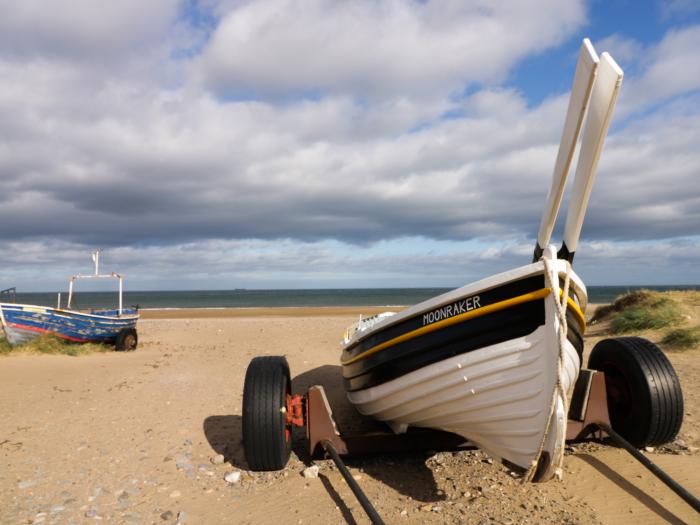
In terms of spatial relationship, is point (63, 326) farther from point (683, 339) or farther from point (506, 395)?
point (683, 339)

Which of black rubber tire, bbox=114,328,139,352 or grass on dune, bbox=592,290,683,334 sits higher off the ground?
grass on dune, bbox=592,290,683,334

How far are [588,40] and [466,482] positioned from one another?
3604 millimetres

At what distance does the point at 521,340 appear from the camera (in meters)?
3.62

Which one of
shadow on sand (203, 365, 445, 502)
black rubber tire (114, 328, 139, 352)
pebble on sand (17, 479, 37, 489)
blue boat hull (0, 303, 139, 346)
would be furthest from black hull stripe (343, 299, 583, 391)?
blue boat hull (0, 303, 139, 346)

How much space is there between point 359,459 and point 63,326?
36.7 ft

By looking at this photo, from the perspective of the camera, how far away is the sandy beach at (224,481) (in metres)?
3.79

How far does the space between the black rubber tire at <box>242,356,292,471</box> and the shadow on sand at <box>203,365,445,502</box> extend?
42 cm

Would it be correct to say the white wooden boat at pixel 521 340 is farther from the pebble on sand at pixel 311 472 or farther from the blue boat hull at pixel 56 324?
the blue boat hull at pixel 56 324

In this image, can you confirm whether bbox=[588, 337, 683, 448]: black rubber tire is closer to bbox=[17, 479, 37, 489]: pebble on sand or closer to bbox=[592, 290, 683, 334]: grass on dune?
bbox=[17, 479, 37, 489]: pebble on sand

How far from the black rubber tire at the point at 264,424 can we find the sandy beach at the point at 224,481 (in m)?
0.19

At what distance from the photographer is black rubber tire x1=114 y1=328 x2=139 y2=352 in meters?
13.3

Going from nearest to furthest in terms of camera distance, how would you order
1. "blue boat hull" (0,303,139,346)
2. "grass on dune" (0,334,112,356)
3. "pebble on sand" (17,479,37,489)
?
"pebble on sand" (17,479,37,489), "grass on dune" (0,334,112,356), "blue boat hull" (0,303,139,346)

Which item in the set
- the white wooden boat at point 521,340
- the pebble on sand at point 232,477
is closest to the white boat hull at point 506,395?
the white wooden boat at point 521,340

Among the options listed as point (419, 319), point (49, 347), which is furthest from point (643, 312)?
point (49, 347)
